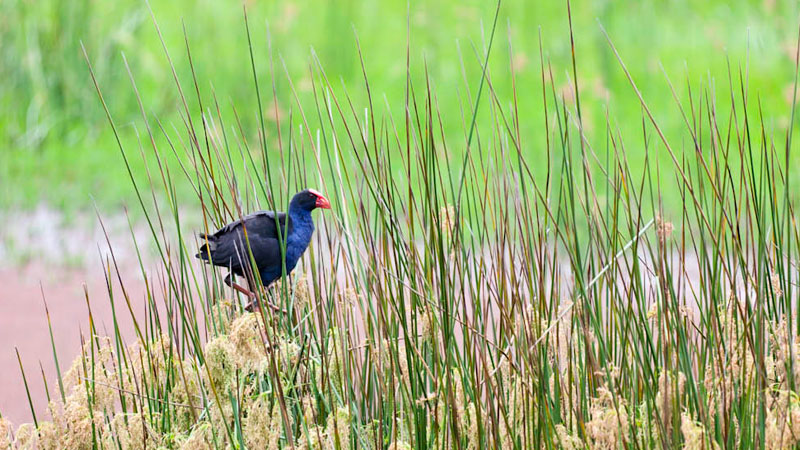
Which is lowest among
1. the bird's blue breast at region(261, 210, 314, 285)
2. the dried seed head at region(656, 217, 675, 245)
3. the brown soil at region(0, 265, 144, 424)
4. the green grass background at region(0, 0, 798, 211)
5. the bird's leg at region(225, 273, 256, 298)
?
the brown soil at region(0, 265, 144, 424)

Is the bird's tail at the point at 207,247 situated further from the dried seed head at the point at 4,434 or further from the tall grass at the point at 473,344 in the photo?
the dried seed head at the point at 4,434

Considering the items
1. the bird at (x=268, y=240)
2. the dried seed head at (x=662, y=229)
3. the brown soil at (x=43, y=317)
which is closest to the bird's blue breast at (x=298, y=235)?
the bird at (x=268, y=240)

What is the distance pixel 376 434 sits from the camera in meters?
1.59

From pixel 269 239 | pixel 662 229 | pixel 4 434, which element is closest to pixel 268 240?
pixel 269 239

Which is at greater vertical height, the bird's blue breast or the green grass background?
the green grass background

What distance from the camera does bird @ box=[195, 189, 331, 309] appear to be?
1.83 m

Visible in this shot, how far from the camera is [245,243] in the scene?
1.96 metres

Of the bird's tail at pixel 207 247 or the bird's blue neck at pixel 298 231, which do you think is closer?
the bird's tail at pixel 207 247

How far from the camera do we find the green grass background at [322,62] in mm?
4996

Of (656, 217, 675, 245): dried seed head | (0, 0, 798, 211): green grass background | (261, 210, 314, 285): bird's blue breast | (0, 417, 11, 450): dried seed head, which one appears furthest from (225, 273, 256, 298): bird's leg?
(0, 0, 798, 211): green grass background

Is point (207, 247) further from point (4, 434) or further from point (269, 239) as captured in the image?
point (4, 434)

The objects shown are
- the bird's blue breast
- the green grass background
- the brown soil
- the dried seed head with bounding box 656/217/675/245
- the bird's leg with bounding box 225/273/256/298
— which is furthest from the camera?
the green grass background

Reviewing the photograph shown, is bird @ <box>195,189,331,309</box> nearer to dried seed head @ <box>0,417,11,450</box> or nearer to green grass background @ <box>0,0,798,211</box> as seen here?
dried seed head @ <box>0,417,11,450</box>

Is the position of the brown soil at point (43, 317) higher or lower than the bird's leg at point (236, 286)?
lower
